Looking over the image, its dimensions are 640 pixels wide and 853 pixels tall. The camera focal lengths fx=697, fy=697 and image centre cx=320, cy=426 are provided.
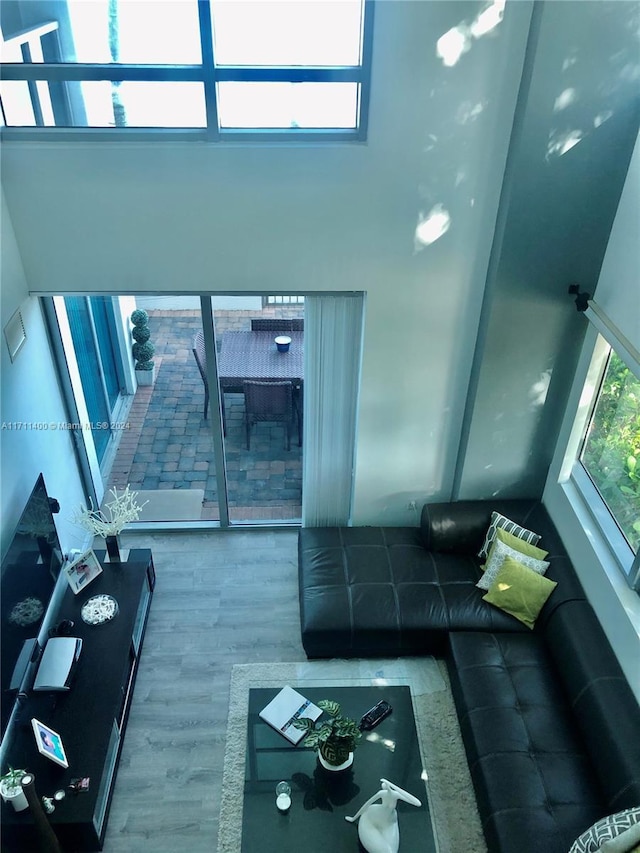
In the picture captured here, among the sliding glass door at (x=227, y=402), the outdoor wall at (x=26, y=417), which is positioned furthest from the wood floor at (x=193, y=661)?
the outdoor wall at (x=26, y=417)

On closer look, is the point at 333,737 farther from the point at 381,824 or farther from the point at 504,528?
the point at 504,528

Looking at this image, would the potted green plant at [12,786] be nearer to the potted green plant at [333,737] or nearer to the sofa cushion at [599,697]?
the potted green plant at [333,737]

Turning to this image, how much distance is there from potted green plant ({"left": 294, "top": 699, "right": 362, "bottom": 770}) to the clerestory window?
3275 mm

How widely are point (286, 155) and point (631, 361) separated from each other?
7.64 ft

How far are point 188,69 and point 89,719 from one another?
3.80 meters

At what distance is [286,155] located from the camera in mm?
4145

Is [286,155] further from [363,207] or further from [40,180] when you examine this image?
[40,180]

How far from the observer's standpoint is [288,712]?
163 inches

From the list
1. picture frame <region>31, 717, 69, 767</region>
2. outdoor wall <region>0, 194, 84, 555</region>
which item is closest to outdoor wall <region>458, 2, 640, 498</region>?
outdoor wall <region>0, 194, 84, 555</region>

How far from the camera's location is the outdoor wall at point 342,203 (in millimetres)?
3986

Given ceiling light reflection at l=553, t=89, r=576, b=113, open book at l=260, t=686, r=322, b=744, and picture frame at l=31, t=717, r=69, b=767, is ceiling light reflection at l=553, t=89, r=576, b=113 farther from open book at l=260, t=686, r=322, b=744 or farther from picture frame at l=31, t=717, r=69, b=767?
picture frame at l=31, t=717, r=69, b=767

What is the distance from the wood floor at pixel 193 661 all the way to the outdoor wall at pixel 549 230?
5.68ft

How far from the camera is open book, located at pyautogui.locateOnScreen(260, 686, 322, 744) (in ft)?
13.3

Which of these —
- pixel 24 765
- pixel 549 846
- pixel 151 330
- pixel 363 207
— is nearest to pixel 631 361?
pixel 363 207
